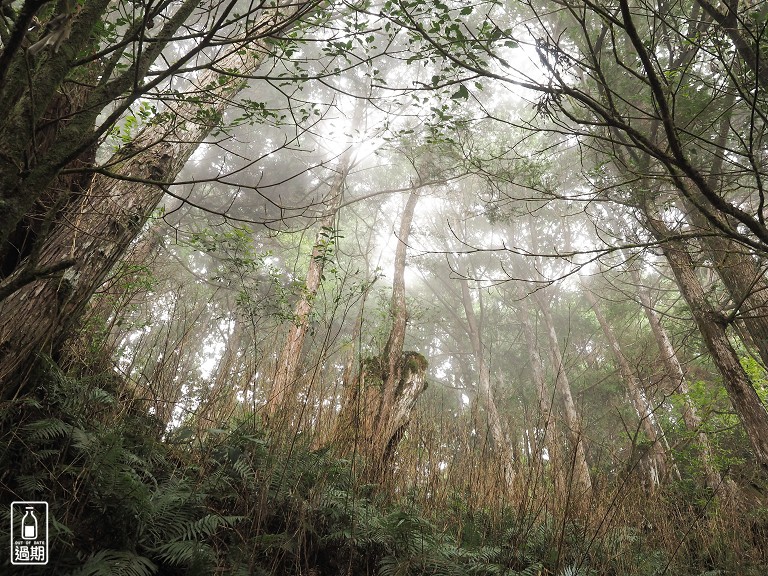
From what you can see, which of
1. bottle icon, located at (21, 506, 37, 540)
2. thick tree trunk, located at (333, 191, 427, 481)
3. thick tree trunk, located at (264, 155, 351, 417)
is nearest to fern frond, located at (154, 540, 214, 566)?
bottle icon, located at (21, 506, 37, 540)

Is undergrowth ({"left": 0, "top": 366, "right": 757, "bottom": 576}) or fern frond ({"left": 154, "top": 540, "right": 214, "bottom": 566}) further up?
undergrowth ({"left": 0, "top": 366, "right": 757, "bottom": 576})

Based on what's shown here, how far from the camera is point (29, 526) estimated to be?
161cm

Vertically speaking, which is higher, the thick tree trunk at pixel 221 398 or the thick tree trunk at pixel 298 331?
the thick tree trunk at pixel 298 331

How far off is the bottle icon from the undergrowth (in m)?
0.06

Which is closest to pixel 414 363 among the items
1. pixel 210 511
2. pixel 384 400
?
pixel 384 400

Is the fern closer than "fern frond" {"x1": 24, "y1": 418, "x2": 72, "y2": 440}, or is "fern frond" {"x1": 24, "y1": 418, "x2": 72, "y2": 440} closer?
the fern

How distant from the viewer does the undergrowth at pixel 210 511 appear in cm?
181

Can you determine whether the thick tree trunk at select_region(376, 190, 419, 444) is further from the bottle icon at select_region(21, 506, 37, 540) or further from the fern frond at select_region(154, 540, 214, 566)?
the bottle icon at select_region(21, 506, 37, 540)

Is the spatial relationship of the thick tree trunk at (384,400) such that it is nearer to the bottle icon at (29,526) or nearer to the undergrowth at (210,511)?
the undergrowth at (210,511)

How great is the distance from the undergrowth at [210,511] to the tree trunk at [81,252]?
0.67 feet

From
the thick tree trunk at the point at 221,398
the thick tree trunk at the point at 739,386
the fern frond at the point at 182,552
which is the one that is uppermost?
the thick tree trunk at the point at 739,386

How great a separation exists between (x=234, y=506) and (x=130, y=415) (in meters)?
0.99

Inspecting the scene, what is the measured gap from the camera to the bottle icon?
1.58 metres

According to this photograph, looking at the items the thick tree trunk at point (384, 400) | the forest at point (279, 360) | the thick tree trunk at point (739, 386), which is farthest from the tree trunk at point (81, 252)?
the thick tree trunk at point (739, 386)
